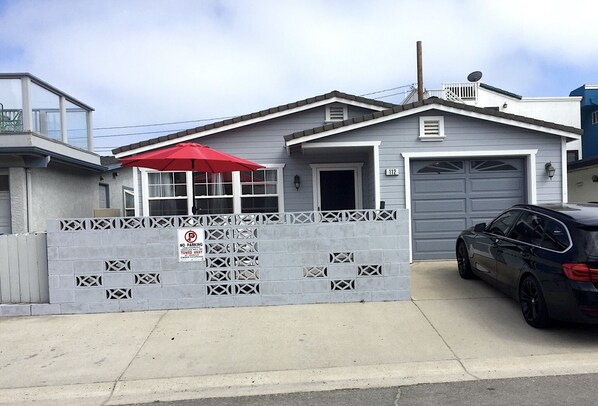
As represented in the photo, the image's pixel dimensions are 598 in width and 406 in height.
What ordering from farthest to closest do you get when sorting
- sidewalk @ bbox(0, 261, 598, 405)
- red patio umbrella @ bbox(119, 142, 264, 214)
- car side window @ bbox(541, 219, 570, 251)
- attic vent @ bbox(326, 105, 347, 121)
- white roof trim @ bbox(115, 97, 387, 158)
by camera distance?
attic vent @ bbox(326, 105, 347, 121)
white roof trim @ bbox(115, 97, 387, 158)
red patio umbrella @ bbox(119, 142, 264, 214)
car side window @ bbox(541, 219, 570, 251)
sidewalk @ bbox(0, 261, 598, 405)

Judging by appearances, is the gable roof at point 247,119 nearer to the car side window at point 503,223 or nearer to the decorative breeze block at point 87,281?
the decorative breeze block at point 87,281

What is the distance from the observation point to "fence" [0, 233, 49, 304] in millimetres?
6633

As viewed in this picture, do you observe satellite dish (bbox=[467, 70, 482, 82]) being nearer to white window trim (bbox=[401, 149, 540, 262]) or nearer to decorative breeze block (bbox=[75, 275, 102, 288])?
white window trim (bbox=[401, 149, 540, 262])

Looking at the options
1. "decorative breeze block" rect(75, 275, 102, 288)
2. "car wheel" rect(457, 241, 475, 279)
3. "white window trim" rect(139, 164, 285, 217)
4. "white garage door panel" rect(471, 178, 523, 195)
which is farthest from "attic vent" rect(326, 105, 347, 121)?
"decorative breeze block" rect(75, 275, 102, 288)

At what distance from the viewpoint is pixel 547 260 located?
519 cm

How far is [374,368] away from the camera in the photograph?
14.9 ft

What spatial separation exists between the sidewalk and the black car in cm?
Result: 37

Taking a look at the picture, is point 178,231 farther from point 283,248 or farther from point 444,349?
point 444,349

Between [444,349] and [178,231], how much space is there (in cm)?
414

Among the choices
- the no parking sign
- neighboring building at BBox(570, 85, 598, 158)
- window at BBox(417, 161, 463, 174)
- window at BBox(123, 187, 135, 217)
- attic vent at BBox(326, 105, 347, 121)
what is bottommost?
the no parking sign

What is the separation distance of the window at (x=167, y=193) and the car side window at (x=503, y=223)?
6.93m

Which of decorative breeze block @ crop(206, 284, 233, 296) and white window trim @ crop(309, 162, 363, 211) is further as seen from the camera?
white window trim @ crop(309, 162, 363, 211)

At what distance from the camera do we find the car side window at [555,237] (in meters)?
5.11

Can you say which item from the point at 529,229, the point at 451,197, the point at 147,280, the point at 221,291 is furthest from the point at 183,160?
the point at 451,197
